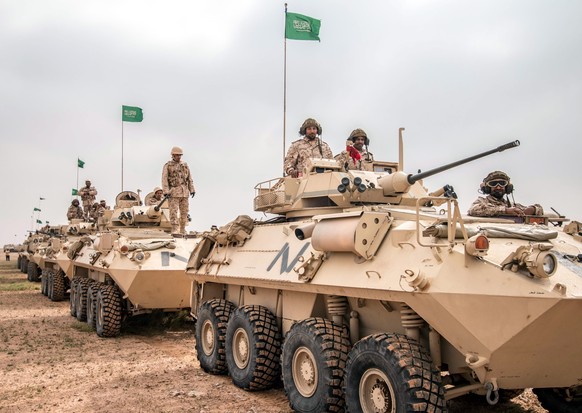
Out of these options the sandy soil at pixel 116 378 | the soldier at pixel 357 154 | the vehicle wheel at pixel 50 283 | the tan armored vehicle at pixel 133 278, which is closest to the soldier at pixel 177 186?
the tan armored vehicle at pixel 133 278

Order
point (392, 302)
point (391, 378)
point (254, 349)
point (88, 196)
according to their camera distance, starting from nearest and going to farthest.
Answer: point (391, 378) < point (392, 302) < point (254, 349) < point (88, 196)

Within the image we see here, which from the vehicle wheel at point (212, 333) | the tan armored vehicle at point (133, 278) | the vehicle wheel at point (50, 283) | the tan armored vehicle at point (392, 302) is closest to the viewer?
the tan armored vehicle at point (392, 302)

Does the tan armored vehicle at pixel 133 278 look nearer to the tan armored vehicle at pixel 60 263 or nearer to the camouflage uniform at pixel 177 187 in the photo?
the camouflage uniform at pixel 177 187

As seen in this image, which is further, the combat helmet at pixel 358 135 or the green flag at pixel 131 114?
the green flag at pixel 131 114

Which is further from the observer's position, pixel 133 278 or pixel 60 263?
pixel 60 263

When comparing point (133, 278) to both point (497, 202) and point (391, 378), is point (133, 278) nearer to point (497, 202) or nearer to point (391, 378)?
point (497, 202)

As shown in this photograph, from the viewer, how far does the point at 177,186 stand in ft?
45.4

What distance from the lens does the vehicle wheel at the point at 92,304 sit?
42.0ft

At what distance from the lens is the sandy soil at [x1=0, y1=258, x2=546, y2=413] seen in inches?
275

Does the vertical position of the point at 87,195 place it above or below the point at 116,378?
above

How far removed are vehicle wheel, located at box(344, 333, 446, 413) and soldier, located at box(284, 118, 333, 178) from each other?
441cm

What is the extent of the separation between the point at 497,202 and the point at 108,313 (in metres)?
7.68

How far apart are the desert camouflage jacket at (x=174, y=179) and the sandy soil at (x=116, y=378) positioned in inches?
116

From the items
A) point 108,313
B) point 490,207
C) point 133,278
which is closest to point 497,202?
point 490,207
